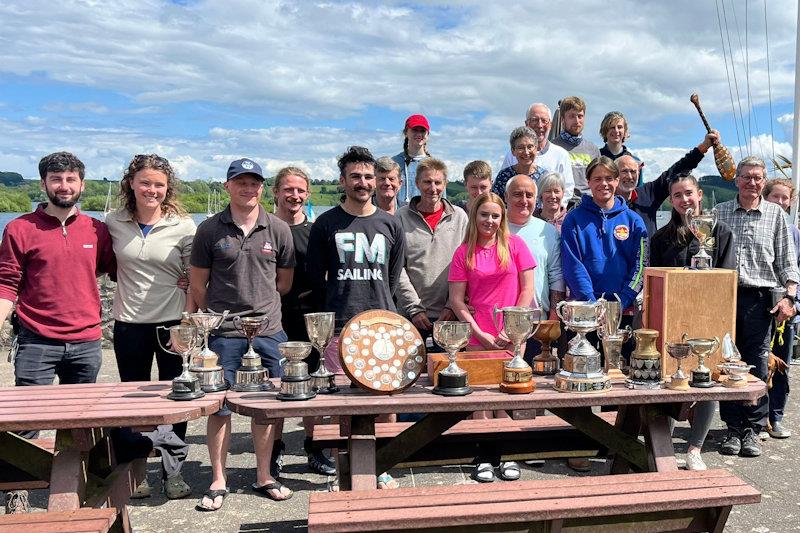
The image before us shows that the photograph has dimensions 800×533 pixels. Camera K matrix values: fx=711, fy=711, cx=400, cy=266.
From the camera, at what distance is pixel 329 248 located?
418cm

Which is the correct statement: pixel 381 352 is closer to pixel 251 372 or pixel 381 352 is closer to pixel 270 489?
pixel 251 372

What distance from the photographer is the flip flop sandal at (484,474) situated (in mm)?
4309

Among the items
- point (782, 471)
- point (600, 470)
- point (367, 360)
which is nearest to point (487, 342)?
point (367, 360)

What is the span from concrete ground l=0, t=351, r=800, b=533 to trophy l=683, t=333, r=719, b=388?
0.98 meters

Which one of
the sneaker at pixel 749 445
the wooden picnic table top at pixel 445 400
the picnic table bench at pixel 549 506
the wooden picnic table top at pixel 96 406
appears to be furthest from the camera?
the sneaker at pixel 749 445

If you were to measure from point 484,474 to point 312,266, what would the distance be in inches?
64.4

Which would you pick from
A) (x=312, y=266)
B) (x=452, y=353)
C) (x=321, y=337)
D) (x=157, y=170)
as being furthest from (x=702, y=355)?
(x=157, y=170)

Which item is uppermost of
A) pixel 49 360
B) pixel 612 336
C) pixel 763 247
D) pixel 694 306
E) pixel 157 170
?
pixel 157 170

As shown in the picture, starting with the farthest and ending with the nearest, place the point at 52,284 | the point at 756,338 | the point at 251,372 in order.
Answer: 1. the point at 756,338
2. the point at 52,284
3. the point at 251,372

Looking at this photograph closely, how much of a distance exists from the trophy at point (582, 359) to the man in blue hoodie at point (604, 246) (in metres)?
1.29

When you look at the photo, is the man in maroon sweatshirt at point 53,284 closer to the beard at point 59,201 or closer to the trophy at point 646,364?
the beard at point 59,201

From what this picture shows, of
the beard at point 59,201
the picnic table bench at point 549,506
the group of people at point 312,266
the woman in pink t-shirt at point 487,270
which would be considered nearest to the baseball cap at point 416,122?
the group of people at point 312,266

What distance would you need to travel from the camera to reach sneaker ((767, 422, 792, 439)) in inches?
206

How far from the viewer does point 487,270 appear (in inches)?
160
